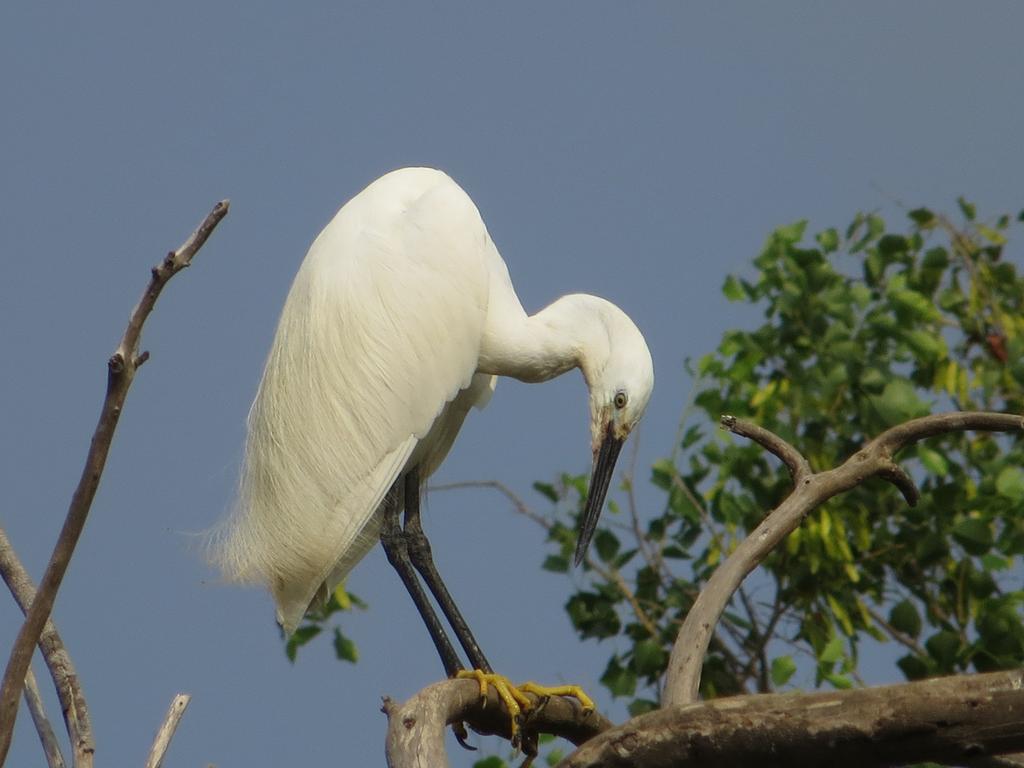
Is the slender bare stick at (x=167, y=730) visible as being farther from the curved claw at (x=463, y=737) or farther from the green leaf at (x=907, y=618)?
the green leaf at (x=907, y=618)

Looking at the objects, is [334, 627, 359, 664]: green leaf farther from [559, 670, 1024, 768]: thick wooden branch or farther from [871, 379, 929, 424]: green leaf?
[559, 670, 1024, 768]: thick wooden branch

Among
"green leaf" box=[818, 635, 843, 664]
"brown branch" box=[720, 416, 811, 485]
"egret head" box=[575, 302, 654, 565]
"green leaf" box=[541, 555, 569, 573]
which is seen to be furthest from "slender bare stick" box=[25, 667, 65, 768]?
"green leaf" box=[541, 555, 569, 573]

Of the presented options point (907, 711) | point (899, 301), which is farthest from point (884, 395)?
point (907, 711)

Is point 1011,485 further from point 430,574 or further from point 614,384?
point 430,574

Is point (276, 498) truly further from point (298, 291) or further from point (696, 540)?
point (696, 540)

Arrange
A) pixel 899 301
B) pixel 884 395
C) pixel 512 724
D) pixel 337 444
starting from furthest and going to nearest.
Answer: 1. pixel 899 301
2. pixel 884 395
3. pixel 337 444
4. pixel 512 724

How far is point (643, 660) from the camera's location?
4.49m

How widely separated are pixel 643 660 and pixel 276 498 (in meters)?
1.29

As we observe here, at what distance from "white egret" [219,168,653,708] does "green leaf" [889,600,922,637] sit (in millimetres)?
1004

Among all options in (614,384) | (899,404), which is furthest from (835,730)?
(899,404)

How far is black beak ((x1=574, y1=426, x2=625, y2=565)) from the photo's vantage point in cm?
368

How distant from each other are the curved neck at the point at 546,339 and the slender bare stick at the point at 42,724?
1719 mm

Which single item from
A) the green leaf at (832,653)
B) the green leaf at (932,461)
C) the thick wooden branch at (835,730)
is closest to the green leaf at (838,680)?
the green leaf at (832,653)

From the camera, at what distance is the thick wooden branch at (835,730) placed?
181 centimetres
